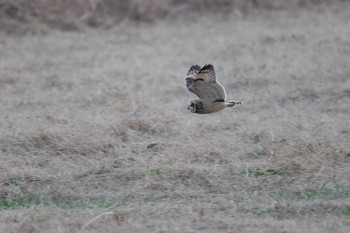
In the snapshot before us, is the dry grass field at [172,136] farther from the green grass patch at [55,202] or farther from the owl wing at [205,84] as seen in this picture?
the owl wing at [205,84]

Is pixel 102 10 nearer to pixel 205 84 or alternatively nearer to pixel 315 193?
pixel 205 84

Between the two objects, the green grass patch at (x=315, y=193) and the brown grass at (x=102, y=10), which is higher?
the brown grass at (x=102, y=10)

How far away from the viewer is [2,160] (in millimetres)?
5914

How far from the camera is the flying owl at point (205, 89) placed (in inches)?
217

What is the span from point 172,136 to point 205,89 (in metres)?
0.87

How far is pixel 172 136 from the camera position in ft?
21.0

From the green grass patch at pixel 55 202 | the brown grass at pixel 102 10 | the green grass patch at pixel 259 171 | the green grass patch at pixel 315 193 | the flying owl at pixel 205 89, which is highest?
the brown grass at pixel 102 10

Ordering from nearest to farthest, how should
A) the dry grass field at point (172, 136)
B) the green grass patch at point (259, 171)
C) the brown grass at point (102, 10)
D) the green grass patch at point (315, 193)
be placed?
the dry grass field at point (172, 136) < the green grass patch at point (315, 193) < the green grass patch at point (259, 171) < the brown grass at point (102, 10)

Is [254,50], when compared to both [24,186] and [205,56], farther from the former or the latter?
[24,186]

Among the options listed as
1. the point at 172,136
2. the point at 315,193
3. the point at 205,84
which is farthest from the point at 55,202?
the point at 315,193

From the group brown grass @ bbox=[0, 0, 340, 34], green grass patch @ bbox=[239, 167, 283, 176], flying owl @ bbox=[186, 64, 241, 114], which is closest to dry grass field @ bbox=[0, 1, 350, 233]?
green grass patch @ bbox=[239, 167, 283, 176]

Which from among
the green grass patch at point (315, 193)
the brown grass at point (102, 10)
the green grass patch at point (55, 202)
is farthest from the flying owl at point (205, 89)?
the brown grass at point (102, 10)

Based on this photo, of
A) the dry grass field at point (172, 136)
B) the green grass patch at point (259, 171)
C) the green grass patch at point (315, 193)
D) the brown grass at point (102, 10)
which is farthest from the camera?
the brown grass at point (102, 10)

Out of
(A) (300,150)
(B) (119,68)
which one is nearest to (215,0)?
(B) (119,68)
